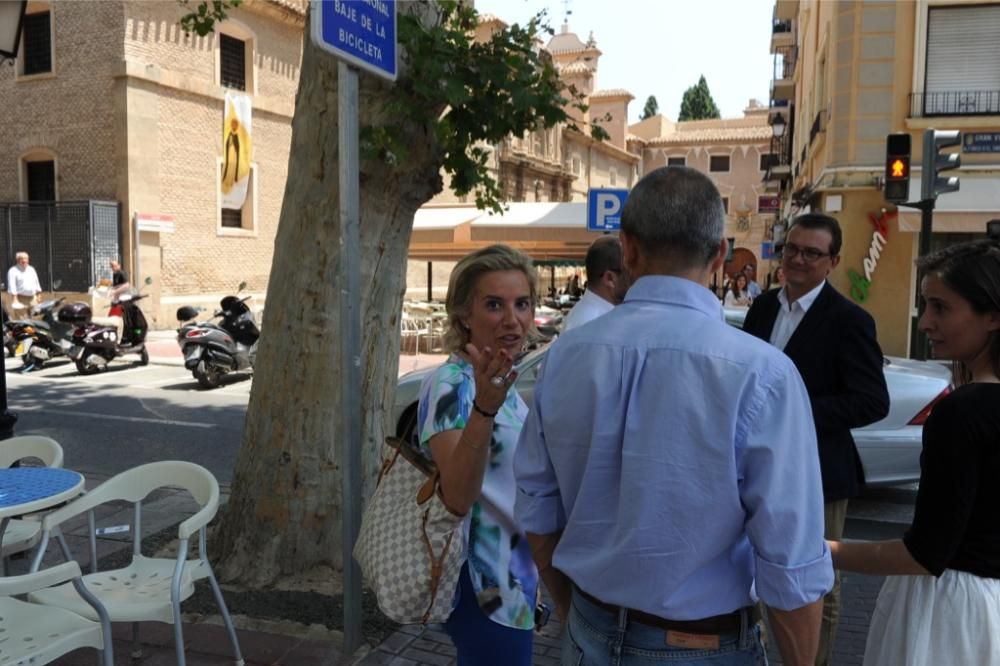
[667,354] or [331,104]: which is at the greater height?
[331,104]

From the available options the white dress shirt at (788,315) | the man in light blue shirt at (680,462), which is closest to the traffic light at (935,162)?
the white dress shirt at (788,315)

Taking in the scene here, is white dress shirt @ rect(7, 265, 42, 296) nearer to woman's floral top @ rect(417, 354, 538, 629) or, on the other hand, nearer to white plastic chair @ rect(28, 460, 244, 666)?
white plastic chair @ rect(28, 460, 244, 666)

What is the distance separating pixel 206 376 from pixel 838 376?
10.9 m

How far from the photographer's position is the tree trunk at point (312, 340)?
4.24 m

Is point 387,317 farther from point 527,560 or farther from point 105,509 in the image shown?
point 105,509

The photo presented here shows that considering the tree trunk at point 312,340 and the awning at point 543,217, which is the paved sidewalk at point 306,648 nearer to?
the tree trunk at point 312,340

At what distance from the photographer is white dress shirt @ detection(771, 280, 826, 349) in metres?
Result: 3.33

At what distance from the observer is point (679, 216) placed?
1.66 meters

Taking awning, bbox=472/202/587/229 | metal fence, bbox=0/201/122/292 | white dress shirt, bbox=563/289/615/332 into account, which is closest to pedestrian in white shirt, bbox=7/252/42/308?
metal fence, bbox=0/201/122/292

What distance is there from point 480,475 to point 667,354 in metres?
0.70

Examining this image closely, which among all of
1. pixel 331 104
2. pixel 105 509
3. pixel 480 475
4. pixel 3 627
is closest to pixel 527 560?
pixel 480 475

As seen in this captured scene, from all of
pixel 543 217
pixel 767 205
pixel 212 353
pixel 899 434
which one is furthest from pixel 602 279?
pixel 767 205

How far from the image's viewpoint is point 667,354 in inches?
62.9

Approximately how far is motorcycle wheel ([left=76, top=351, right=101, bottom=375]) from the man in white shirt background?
38.1 feet
